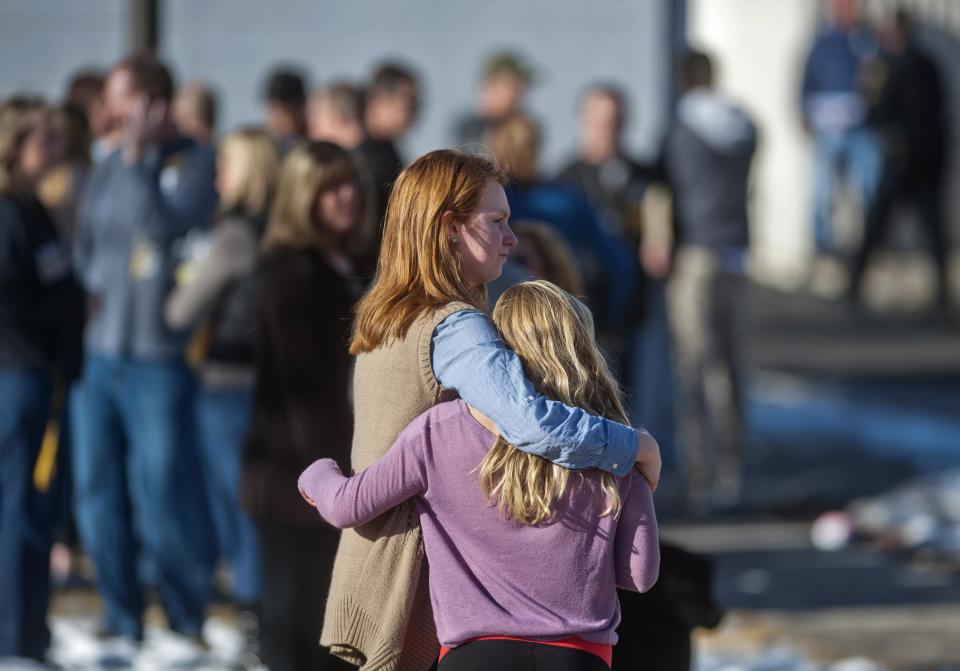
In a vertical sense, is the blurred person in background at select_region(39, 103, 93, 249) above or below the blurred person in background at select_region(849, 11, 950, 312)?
above

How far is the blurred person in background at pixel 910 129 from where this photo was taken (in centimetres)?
1567

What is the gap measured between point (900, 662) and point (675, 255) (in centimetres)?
367

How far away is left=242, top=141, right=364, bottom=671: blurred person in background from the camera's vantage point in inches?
204

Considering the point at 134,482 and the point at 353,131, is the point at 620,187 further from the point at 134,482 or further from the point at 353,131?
the point at 134,482

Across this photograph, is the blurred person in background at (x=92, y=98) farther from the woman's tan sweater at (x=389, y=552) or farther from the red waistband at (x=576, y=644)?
the red waistband at (x=576, y=644)

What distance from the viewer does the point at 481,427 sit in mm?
3527

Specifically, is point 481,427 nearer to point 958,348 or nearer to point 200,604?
point 200,604

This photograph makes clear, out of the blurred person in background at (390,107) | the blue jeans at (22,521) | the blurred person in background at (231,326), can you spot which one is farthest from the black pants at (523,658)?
the blurred person in background at (390,107)

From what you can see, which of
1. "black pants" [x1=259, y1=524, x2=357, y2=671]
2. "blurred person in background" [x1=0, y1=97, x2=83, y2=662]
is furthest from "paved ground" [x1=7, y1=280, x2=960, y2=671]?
"black pants" [x1=259, y1=524, x2=357, y2=671]

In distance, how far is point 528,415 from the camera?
11.2 feet

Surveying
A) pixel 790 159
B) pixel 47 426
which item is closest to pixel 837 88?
pixel 790 159

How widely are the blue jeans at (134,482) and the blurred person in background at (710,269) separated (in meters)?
3.70

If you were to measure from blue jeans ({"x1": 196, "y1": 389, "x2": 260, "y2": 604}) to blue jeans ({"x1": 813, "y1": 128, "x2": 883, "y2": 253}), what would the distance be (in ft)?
32.6

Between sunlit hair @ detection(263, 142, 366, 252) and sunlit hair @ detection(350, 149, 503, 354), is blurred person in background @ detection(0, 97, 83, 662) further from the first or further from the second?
sunlit hair @ detection(350, 149, 503, 354)
